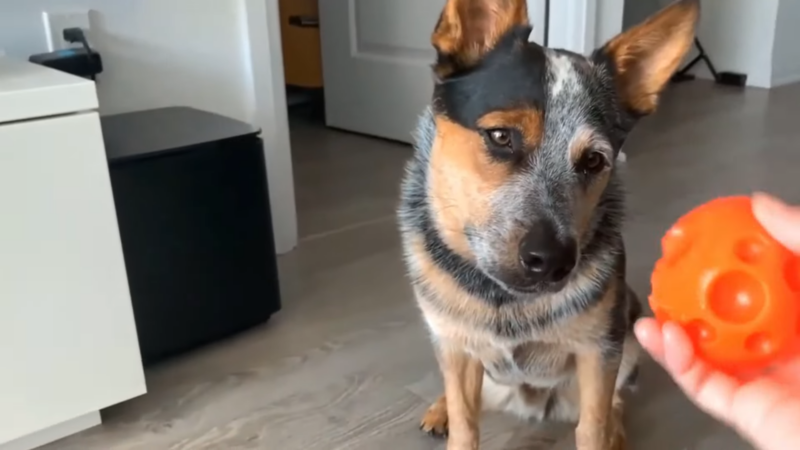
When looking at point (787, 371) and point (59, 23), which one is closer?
point (787, 371)

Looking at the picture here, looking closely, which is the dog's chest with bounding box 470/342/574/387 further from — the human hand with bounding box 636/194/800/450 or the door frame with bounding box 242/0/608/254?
the door frame with bounding box 242/0/608/254

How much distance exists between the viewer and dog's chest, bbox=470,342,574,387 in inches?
46.0

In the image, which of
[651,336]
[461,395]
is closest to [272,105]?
[461,395]

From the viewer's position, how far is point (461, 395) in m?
1.24

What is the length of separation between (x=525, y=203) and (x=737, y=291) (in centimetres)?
31

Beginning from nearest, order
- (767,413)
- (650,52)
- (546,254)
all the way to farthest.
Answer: (767,413)
(546,254)
(650,52)

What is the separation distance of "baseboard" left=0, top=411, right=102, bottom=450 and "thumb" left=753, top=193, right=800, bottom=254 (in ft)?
4.11

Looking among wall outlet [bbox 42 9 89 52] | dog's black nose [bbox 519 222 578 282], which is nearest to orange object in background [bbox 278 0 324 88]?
wall outlet [bbox 42 9 89 52]

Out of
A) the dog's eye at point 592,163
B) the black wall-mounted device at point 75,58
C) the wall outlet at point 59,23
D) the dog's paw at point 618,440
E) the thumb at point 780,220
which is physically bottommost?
the dog's paw at point 618,440

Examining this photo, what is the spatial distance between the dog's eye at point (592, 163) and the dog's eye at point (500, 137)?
0.11 m

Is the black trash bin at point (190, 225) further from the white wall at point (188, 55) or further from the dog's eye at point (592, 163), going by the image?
the dog's eye at point (592, 163)

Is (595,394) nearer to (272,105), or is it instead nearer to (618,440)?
(618,440)

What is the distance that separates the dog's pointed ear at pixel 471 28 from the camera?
3.53ft

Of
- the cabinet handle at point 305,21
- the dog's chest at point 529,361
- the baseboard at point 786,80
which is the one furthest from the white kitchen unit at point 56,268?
the baseboard at point 786,80
